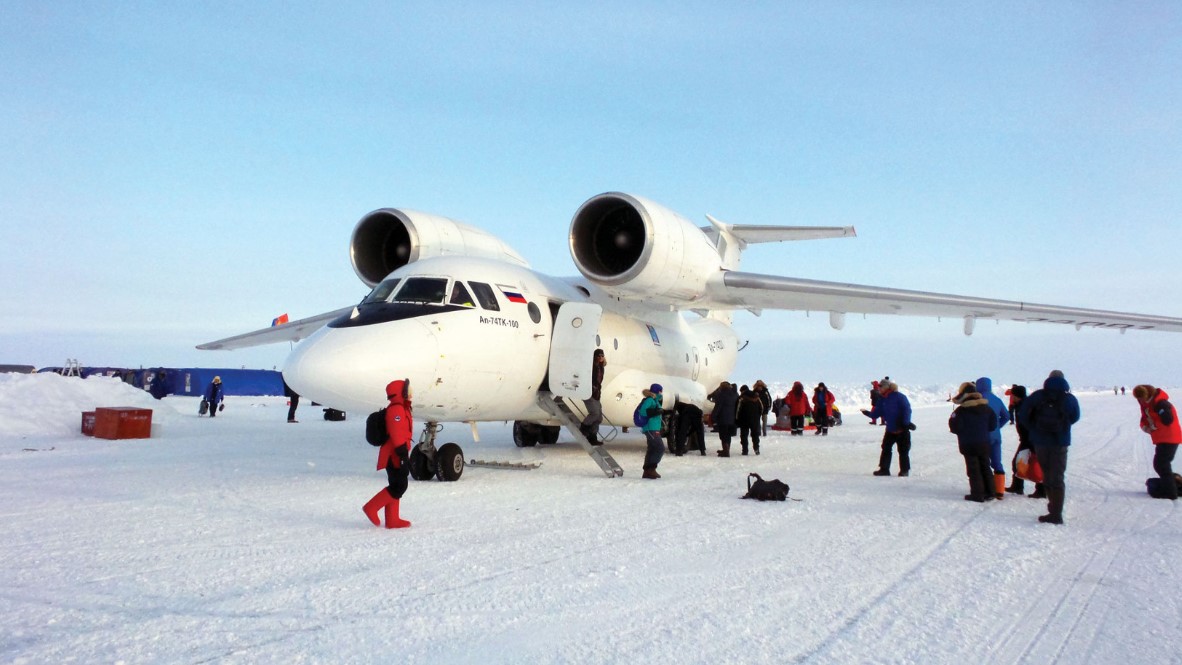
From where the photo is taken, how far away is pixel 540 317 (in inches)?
397

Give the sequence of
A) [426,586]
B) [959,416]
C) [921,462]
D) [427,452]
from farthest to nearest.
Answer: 1. [921,462]
2. [427,452]
3. [959,416]
4. [426,586]

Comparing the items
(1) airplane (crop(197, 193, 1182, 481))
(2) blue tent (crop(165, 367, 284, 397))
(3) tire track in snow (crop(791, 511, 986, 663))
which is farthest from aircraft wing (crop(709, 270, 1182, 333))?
(2) blue tent (crop(165, 367, 284, 397))

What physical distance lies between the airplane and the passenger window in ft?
0.06

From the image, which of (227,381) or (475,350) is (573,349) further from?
(227,381)

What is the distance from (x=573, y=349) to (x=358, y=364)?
3.47 metres

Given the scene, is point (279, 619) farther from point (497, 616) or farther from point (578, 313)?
point (578, 313)

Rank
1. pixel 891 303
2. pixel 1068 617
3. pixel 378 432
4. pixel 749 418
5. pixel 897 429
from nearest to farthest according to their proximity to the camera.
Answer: pixel 1068 617 < pixel 378 432 < pixel 897 429 < pixel 891 303 < pixel 749 418

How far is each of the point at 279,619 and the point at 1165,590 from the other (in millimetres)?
4999

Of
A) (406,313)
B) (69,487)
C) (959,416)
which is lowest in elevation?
(69,487)

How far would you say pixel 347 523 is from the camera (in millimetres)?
6219

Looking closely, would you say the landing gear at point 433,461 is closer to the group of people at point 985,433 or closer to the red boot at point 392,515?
the group of people at point 985,433

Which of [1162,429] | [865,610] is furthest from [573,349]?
[1162,429]

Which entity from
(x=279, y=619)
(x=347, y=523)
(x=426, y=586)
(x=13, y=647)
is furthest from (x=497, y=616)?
(x=347, y=523)

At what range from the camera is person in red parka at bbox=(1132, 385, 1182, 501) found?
309 inches
